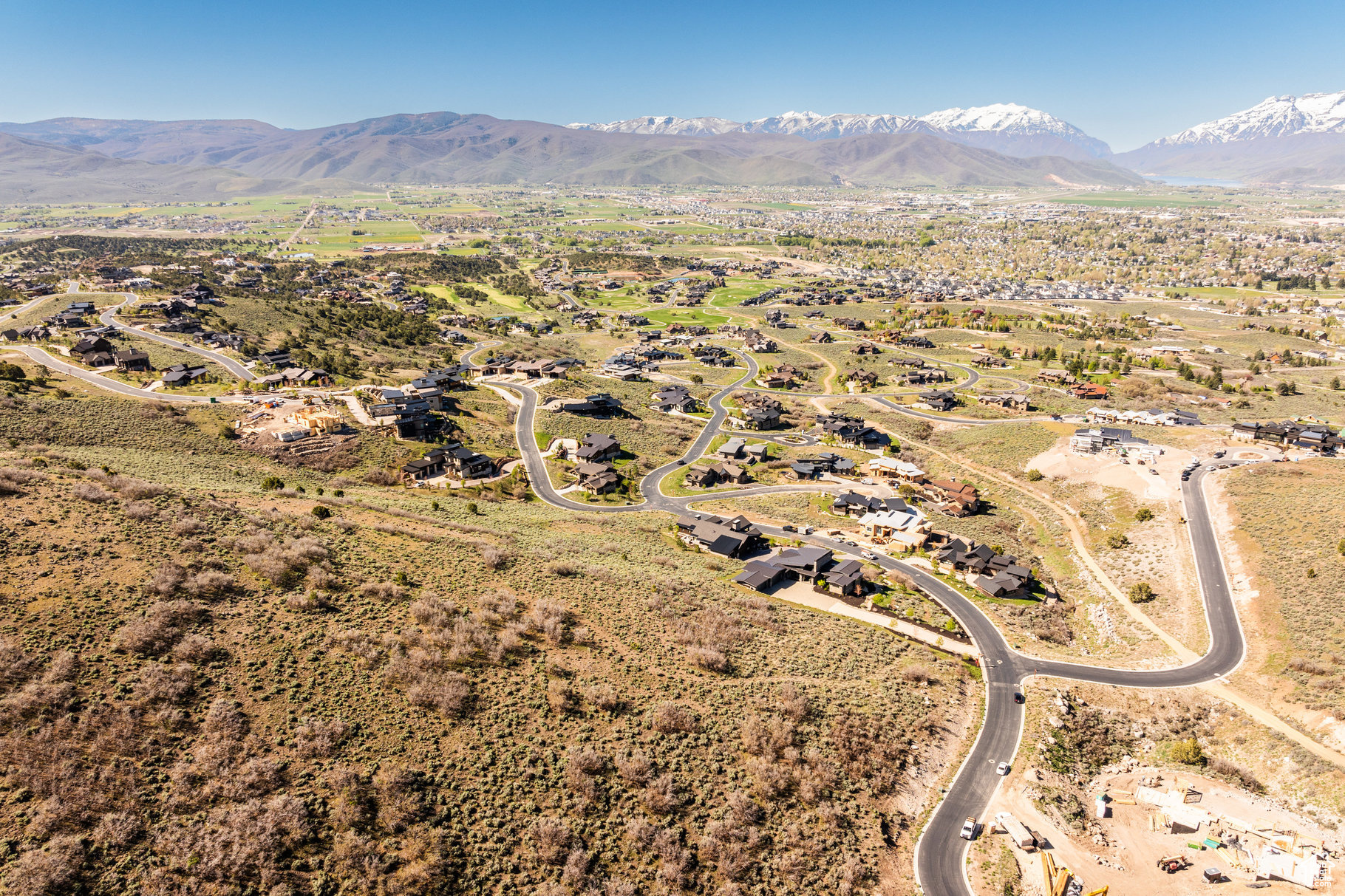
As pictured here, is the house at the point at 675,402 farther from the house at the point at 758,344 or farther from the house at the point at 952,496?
the house at the point at 758,344

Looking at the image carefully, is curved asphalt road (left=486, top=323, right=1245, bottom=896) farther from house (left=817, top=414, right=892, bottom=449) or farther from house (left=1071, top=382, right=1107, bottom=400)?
house (left=1071, top=382, right=1107, bottom=400)

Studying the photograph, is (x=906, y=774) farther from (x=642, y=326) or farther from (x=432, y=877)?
(x=642, y=326)

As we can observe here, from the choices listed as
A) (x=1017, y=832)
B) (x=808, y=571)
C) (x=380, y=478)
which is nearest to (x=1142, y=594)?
(x=808, y=571)

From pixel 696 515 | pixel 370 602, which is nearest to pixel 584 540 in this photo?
pixel 696 515

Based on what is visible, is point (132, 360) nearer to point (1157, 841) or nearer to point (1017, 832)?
point (1017, 832)

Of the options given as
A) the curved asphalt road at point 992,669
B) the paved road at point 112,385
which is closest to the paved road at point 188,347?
the paved road at point 112,385

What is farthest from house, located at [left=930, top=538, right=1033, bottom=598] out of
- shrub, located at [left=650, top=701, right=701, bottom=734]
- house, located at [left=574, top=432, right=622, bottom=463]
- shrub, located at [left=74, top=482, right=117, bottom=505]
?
shrub, located at [left=74, top=482, right=117, bottom=505]
